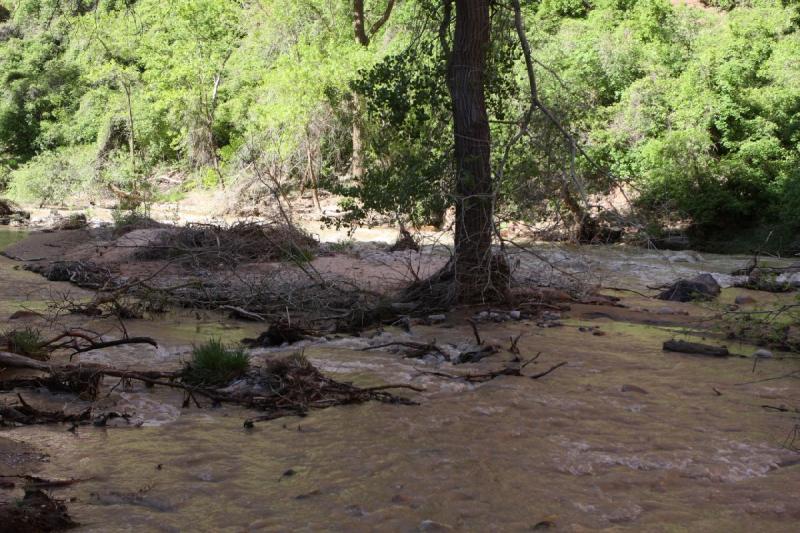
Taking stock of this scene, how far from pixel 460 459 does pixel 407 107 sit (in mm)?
6547

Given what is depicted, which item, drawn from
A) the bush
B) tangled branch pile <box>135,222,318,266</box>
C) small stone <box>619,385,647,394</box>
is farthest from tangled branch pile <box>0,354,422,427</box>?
the bush

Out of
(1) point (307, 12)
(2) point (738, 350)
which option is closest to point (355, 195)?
(2) point (738, 350)

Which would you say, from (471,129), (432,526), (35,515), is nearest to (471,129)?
(471,129)

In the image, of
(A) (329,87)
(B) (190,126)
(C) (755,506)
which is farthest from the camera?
(B) (190,126)

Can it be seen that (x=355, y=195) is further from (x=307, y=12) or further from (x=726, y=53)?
(x=307, y=12)

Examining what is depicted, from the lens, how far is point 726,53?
20.5 meters

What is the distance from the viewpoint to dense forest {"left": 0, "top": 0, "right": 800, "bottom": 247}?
10.1m

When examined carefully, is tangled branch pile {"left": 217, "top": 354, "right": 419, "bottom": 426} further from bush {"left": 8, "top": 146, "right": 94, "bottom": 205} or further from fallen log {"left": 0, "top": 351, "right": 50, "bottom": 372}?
bush {"left": 8, "top": 146, "right": 94, "bottom": 205}

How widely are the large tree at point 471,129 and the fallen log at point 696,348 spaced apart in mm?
2422

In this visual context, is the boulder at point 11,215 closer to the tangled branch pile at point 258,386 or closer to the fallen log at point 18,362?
the fallen log at point 18,362

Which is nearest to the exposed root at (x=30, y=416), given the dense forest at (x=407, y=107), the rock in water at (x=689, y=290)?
the dense forest at (x=407, y=107)

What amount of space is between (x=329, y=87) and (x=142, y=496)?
2136 centimetres

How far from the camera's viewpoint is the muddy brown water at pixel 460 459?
3.61 metres

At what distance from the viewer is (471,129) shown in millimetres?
9297
